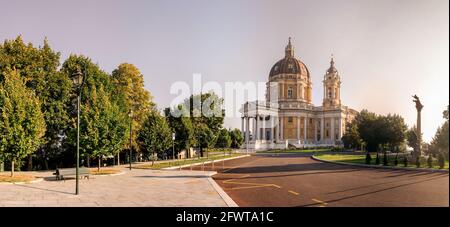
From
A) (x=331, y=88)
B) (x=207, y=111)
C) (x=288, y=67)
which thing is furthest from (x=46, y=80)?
(x=331, y=88)

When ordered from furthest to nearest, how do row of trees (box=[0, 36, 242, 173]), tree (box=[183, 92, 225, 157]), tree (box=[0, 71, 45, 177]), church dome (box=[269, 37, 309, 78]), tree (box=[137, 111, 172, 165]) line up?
church dome (box=[269, 37, 309, 78]) → tree (box=[183, 92, 225, 157]) → tree (box=[137, 111, 172, 165]) → row of trees (box=[0, 36, 242, 173]) → tree (box=[0, 71, 45, 177])

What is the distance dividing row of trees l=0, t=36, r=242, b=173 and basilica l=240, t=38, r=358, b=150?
64.2 meters

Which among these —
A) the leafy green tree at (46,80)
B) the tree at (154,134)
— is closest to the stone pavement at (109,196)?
the leafy green tree at (46,80)

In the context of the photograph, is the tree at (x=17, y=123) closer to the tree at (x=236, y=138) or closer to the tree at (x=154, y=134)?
the tree at (x=154, y=134)

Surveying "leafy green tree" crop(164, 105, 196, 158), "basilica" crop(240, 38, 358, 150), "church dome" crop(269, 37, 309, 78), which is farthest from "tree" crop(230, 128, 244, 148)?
"leafy green tree" crop(164, 105, 196, 158)

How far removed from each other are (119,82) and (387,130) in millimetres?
39349

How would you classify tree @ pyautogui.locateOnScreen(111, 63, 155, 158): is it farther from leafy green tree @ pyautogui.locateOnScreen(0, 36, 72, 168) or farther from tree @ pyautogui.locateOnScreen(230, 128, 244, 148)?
tree @ pyautogui.locateOnScreen(230, 128, 244, 148)

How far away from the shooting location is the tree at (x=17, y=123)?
1994 centimetres

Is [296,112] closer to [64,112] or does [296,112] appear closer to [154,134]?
[154,134]

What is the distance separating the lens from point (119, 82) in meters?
39.5

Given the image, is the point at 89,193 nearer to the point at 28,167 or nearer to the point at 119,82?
the point at 28,167

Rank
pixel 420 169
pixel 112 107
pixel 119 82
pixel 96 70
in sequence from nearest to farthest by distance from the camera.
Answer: pixel 420 169, pixel 112 107, pixel 96 70, pixel 119 82

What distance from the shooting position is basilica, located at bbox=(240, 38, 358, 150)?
356 ft
